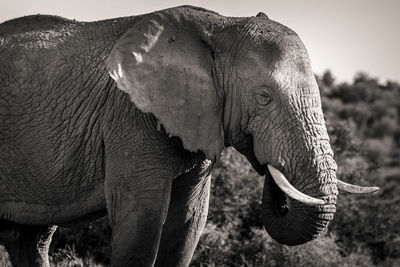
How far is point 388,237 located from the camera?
1148 centimetres

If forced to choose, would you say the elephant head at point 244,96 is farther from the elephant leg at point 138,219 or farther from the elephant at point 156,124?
the elephant leg at point 138,219

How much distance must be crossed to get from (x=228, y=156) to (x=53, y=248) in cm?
237

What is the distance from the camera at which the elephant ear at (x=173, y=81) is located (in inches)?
232

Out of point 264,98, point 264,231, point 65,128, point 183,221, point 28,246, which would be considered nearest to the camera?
point 264,98

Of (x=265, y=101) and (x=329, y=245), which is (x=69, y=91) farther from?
(x=329, y=245)

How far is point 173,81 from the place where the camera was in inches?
234

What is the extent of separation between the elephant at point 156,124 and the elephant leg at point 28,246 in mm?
729

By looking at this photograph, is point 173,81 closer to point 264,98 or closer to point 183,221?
point 264,98

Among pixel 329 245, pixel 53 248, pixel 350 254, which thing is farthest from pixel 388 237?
pixel 53 248

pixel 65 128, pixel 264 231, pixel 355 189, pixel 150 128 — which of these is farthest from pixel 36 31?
pixel 264 231

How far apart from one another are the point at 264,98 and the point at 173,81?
593 mm

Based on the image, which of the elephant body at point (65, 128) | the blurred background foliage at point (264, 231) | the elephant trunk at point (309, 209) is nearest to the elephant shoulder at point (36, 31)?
the elephant body at point (65, 128)

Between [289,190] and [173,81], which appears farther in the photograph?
[173,81]

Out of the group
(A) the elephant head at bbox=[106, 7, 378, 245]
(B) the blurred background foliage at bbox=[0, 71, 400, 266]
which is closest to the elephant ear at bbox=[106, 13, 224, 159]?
(A) the elephant head at bbox=[106, 7, 378, 245]
